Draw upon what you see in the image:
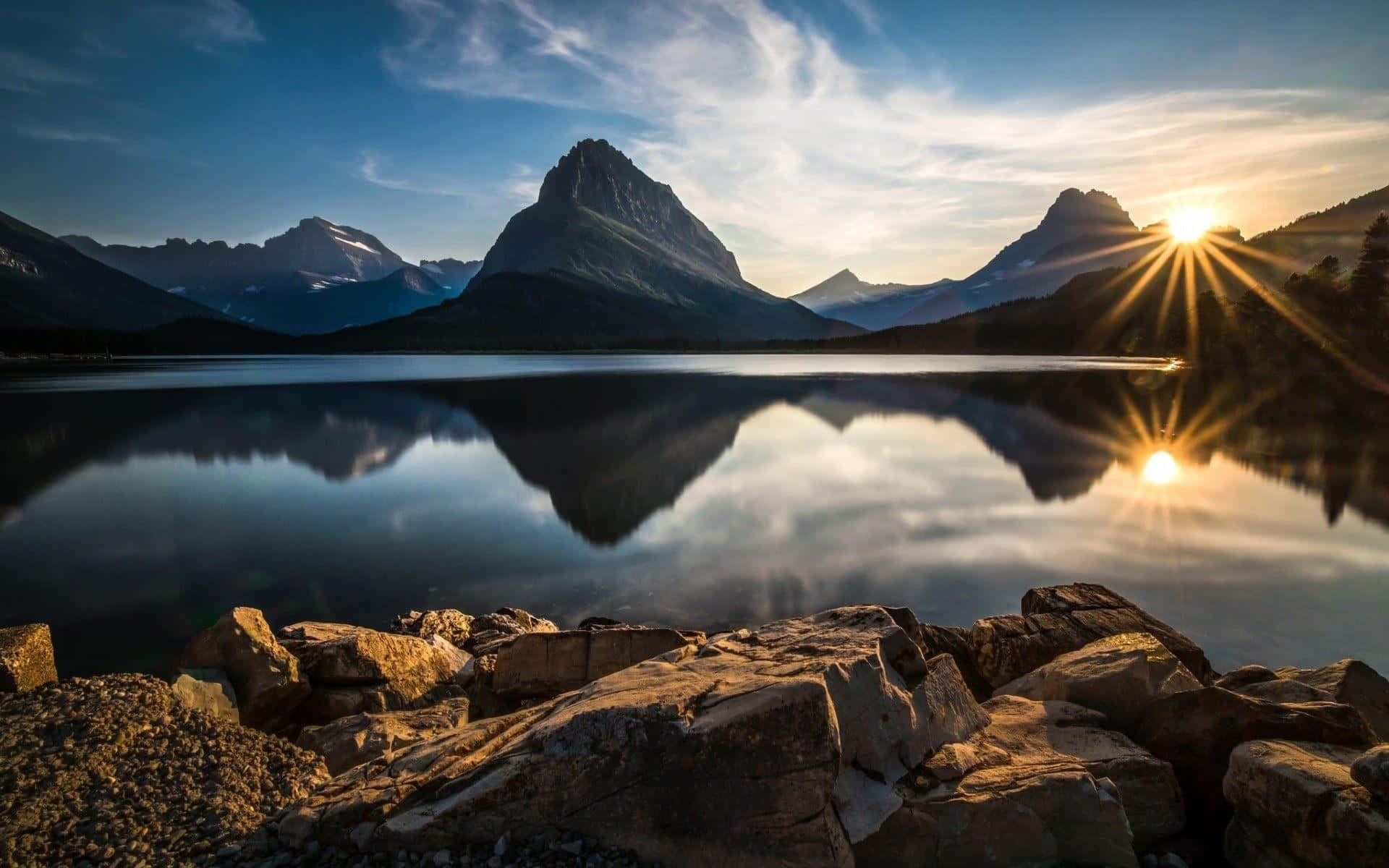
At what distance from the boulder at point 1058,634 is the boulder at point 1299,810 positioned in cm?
332

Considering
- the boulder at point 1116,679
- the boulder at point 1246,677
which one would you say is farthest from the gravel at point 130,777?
the boulder at point 1246,677

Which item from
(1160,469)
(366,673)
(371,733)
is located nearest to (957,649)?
(371,733)

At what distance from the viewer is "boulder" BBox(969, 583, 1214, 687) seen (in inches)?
350

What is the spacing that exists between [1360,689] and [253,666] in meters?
13.2

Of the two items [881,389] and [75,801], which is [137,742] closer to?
[75,801]

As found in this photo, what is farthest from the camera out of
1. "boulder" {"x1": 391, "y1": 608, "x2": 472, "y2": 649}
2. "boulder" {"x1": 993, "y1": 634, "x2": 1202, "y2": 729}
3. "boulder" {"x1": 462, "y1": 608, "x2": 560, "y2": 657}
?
"boulder" {"x1": 391, "y1": 608, "x2": 472, "y2": 649}

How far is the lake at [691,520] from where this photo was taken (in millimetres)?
13078

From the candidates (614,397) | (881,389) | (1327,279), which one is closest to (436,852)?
(614,397)

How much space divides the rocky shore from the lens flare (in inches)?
775

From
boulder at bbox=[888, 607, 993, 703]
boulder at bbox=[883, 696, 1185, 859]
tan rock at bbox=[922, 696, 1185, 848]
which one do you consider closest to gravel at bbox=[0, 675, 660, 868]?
boulder at bbox=[883, 696, 1185, 859]

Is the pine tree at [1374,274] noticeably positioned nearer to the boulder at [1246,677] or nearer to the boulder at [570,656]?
the boulder at [1246,677]

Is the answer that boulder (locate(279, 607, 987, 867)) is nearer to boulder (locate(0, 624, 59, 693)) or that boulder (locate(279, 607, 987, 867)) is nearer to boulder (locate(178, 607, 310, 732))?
boulder (locate(178, 607, 310, 732))

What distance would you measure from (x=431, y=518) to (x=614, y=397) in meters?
39.6

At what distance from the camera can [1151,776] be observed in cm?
568
